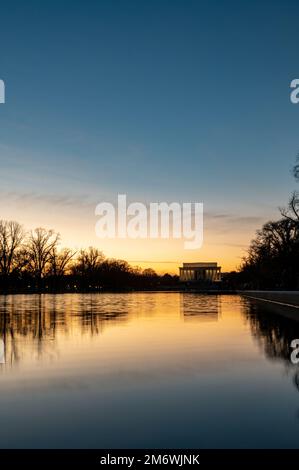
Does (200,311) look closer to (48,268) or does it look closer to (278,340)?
(278,340)

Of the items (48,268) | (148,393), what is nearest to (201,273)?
(48,268)

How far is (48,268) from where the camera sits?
105750 millimetres

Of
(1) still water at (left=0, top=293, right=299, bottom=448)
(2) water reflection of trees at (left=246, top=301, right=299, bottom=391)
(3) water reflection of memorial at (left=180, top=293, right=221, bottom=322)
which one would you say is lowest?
(3) water reflection of memorial at (left=180, top=293, right=221, bottom=322)

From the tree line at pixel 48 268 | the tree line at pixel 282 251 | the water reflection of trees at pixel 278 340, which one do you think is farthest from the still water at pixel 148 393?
the tree line at pixel 48 268

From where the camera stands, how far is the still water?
18.8ft

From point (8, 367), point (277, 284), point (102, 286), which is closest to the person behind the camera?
point (8, 367)

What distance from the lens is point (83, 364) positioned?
10617 mm

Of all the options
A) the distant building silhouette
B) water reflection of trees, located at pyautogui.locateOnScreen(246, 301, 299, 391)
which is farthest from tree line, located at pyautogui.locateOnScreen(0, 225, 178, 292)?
water reflection of trees, located at pyautogui.locateOnScreen(246, 301, 299, 391)

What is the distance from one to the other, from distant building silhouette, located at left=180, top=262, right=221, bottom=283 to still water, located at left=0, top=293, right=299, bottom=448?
5833 inches

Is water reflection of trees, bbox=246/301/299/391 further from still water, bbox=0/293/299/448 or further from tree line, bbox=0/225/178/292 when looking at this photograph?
tree line, bbox=0/225/178/292

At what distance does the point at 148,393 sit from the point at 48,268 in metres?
101

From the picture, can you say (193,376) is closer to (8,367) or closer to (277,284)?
(8,367)

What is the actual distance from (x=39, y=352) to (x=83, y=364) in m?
2.18
